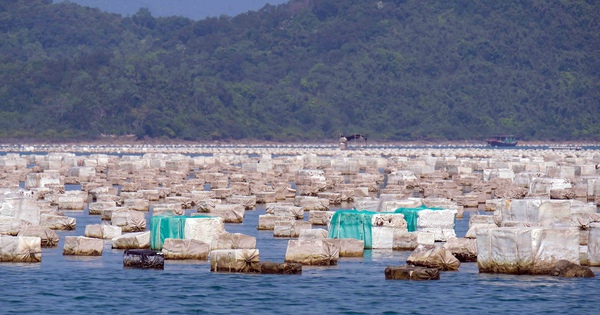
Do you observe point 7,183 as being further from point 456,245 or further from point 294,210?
point 456,245

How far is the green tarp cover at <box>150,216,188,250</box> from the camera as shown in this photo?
34562 mm

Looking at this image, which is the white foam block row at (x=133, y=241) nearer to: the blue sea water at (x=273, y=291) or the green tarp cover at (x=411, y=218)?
the blue sea water at (x=273, y=291)

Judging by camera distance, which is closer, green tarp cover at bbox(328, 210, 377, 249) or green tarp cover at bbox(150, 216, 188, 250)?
green tarp cover at bbox(150, 216, 188, 250)

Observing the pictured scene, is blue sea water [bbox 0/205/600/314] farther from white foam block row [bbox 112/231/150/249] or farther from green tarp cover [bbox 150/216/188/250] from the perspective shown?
white foam block row [bbox 112/231/150/249]

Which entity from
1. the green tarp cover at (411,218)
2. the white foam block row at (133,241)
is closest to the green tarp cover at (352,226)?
the green tarp cover at (411,218)

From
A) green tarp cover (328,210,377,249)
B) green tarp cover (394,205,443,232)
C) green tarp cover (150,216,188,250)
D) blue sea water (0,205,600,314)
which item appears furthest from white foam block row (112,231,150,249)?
green tarp cover (394,205,443,232)

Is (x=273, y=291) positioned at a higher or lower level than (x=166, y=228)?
lower

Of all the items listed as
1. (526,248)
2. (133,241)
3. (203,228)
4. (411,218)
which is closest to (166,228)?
(203,228)

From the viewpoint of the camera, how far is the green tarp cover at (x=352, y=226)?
36156 mm

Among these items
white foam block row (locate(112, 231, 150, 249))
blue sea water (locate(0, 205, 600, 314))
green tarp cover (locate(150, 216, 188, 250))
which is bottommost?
blue sea water (locate(0, 205, 600, 314))

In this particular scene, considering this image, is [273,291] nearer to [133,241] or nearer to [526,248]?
[526,248]

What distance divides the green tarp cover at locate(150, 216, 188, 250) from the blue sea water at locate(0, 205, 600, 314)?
5.67ft

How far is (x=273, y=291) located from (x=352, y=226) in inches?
324

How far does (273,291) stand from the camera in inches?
1122
